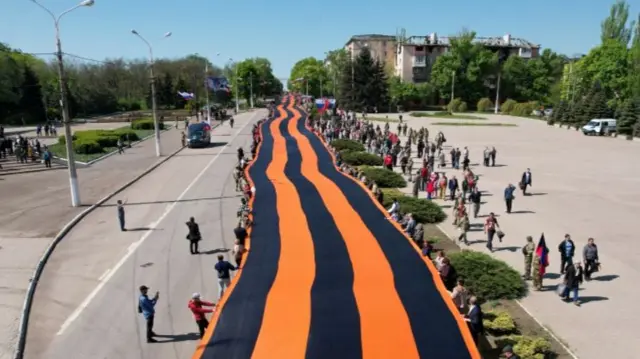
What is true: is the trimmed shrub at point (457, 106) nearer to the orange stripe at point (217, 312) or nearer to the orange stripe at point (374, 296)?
Result: the orange stripe at point (374, 296)

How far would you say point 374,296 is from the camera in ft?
34.6

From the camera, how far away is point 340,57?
362 ft

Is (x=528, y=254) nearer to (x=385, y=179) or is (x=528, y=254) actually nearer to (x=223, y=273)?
(x=223, y=273)

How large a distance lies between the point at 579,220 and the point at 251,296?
14967 mm

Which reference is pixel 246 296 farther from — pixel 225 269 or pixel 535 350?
pixel 535 350

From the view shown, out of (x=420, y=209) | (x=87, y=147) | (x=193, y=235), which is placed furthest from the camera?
(x=87, y=147)

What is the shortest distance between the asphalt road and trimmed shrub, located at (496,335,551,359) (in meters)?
6.53

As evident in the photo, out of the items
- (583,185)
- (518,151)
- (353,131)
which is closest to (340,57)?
(353,131)

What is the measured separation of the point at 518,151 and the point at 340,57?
7615 cm

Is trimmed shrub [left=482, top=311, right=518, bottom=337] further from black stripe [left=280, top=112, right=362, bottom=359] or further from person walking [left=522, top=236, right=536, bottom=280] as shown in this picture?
person walking [left=522, top=236, right=536, bottom=280]

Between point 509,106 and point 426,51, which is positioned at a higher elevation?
point 426,51

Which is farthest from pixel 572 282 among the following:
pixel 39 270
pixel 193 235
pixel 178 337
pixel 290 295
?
pixel 39 270

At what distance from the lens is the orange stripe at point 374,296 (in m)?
8.48

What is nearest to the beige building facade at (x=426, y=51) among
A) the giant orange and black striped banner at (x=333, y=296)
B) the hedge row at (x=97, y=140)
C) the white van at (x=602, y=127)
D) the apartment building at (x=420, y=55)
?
the apartment building at (x=420, y=55)
